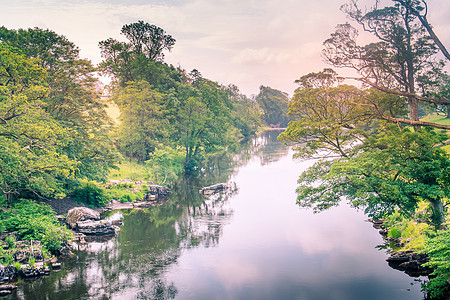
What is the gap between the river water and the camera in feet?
57.9

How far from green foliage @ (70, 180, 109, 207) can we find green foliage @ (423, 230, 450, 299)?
89.3ft

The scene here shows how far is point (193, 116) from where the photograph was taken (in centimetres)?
5400

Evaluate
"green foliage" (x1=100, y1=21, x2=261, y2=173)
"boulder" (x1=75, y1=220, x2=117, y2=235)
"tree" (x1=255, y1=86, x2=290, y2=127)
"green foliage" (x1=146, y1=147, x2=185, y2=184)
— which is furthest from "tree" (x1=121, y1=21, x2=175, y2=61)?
"tree" (x1=255, y1=86, x2=290, y2=127)

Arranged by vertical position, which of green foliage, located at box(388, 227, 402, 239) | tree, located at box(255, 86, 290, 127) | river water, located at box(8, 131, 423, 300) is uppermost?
tree, located at box(255, 86, 290, 127)

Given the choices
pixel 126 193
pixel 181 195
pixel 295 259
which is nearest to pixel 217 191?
pixel 181 195

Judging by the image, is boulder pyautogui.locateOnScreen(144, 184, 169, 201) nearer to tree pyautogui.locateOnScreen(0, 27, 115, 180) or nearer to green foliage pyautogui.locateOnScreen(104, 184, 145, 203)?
green foliage pyautogui.locateOnScreen(104, 184, 145, 203)

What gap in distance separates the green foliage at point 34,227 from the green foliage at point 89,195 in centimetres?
806

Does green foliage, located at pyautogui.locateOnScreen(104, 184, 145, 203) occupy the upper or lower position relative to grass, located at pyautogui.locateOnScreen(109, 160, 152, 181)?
lower

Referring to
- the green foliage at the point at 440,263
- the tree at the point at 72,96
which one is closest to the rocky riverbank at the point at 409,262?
the green foliage at the point at 440,263

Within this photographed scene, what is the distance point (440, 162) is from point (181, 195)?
28673 mm

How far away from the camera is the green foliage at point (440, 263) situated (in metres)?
13.5

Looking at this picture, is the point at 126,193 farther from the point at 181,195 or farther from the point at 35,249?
the point at 35,249

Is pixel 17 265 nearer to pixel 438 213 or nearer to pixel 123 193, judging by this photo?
pixel 123 193

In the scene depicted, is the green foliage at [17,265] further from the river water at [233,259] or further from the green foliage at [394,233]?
the green foliage at [394,233]
